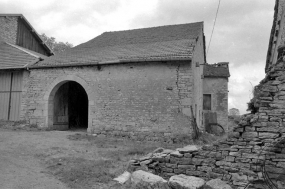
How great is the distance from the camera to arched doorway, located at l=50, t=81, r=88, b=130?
12114 mm

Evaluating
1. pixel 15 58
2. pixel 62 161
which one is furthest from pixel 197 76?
pixel 15 58

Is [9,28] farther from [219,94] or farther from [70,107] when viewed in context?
→ [219,94]

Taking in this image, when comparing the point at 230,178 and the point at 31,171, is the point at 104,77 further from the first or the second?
the point at 230,178

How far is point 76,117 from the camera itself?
46.1 feet

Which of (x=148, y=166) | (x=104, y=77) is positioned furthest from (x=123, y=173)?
(x=104, y=77)

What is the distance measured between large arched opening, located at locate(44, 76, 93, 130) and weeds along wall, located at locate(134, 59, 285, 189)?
275 inches

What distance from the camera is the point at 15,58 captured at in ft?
43.4

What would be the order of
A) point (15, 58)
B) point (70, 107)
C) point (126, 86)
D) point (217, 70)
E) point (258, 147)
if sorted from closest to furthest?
point (258, 147) → point (126, 86) → point (15, 58) → point (70, 107) → point (217, 70)

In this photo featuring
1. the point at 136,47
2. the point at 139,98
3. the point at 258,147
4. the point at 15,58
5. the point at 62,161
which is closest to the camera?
the point at 258,147

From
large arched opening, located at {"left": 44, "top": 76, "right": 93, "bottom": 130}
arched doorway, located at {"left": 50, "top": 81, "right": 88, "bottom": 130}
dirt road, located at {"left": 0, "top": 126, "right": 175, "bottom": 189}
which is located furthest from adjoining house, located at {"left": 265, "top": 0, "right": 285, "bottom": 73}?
arched doorway, located at {"left": 50, "top": 81, "right": 88, "bottom": 130}

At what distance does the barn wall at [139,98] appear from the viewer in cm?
941

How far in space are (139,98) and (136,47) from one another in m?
3.05

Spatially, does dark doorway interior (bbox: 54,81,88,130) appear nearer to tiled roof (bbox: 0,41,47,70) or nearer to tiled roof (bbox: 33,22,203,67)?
tiled roof (bbox: 33,22,203,67)

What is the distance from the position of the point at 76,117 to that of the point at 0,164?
27.2ft
